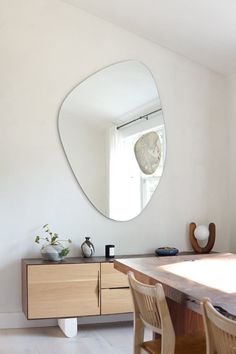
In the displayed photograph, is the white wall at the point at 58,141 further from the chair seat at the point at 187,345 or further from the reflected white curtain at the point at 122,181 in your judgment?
the chair seat at the point at 187,345

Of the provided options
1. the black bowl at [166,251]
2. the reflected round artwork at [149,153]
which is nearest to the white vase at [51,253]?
the black bowl at [166,251]

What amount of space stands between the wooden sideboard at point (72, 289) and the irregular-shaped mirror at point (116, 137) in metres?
0.64

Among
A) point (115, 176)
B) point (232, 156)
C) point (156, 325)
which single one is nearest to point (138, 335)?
point (156, 325)

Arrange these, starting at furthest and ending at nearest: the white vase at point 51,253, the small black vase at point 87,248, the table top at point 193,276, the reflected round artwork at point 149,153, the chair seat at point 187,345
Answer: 1. the reflected round artwork at point 149,153
2. the small black vase at point 87,248
3. the white vase at point 51,253
4. the chair seat at point 187,345
5. the table top at point 193,276

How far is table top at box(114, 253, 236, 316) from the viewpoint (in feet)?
6.18

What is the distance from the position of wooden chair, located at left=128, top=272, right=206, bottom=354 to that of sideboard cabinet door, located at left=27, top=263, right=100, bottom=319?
71.8 inches

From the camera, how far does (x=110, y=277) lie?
4254mm

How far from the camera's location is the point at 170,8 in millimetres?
4051

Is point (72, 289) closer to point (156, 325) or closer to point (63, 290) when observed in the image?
point (63, 290)

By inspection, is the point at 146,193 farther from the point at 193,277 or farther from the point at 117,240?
the point at 193,277

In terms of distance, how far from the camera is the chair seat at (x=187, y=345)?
2.16 m

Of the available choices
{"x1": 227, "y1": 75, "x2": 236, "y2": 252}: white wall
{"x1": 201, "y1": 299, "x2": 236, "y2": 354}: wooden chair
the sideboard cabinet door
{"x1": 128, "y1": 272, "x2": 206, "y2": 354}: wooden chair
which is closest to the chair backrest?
{"x1": 128, "y1": 272, "x2": 206, "y2": 354}: wooden chair

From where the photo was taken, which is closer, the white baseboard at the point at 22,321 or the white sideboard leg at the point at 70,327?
the white sideboard leg at the point at 70,327

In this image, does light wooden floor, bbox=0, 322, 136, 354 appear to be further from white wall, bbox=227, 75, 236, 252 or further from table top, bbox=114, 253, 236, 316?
white wall, bbox=227, 75, 236, 252
